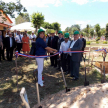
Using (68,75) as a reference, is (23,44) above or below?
above

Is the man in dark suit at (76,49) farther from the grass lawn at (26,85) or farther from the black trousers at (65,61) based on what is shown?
the black trousers at (65,61)

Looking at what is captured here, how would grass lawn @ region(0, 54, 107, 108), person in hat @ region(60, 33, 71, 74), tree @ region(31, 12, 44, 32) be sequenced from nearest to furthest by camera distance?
grass lawn @ region(0, 54, 107, 108), person in hat @ region(60, 33, 71, 74), tree @ region(31, 12, 44, 32)

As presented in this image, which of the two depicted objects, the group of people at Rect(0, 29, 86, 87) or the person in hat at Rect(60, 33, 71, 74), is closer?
the group of people at Rect(0, 29, 86, 87)

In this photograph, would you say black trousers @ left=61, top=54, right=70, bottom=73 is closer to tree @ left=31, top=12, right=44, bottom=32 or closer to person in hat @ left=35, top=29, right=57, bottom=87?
person in hat @ left=35, top=29, right=57, bottom=87

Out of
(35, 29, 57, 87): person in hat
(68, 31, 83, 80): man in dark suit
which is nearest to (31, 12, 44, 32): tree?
(68, 31, 83, 80): man in dark suit

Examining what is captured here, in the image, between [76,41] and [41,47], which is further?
[76,41]

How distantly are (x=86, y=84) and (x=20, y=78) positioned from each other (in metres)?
2.76

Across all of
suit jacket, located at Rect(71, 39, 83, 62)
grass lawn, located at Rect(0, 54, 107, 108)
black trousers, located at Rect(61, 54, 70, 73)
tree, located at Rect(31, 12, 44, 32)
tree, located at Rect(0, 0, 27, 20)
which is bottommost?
grass lawn, located at Rect(0, 54, 107, 108)

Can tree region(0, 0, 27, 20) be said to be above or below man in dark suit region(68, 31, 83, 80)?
above

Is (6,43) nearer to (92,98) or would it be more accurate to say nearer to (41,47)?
(41,47)

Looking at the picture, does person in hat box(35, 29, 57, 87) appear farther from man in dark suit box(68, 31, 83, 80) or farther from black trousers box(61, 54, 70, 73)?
black trousers box(61, 54, 70, 73)

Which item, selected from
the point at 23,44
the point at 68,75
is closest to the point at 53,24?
the point at 23,44

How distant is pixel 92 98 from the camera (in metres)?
2.39

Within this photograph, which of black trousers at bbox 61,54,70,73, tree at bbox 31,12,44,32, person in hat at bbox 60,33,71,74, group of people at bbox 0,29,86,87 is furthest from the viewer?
tree at bbox 31,12,44,32
